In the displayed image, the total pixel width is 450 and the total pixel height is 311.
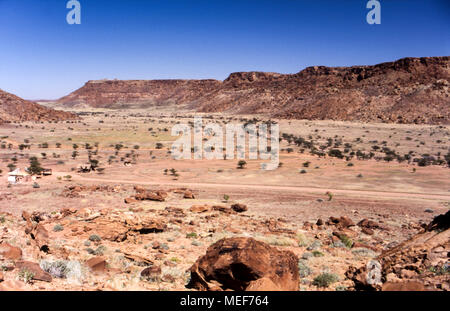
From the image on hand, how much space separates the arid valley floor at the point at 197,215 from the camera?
6801 millimetres

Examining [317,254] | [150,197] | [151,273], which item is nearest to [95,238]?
[151,273]

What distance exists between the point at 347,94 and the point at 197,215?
8505 cm

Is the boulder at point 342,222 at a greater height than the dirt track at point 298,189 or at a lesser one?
lesser

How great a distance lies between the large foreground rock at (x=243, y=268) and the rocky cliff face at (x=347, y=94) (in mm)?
77084

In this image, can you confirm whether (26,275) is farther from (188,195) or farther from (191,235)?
(188,195)

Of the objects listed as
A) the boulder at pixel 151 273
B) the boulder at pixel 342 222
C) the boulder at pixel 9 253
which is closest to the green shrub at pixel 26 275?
the boulder at pixel 9 253

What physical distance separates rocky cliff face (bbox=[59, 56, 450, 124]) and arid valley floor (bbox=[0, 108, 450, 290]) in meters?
49.6

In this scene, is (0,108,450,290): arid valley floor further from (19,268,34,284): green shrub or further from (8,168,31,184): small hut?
(8,168,31,184): small hut

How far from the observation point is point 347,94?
3462 inches

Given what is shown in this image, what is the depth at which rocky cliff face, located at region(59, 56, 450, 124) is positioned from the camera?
247ft

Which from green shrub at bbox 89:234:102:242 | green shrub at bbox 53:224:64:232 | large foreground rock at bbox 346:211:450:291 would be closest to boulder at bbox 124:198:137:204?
green shrub at bbox 53:224:64:232

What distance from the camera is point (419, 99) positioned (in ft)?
250

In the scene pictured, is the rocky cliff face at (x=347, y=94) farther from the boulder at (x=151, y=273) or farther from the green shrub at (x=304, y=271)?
the boulder at (x=151, y=273)

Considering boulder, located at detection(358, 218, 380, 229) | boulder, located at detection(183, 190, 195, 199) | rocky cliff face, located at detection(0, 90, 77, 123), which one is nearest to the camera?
boulder, located at detection(358, 218, 380, 229)
